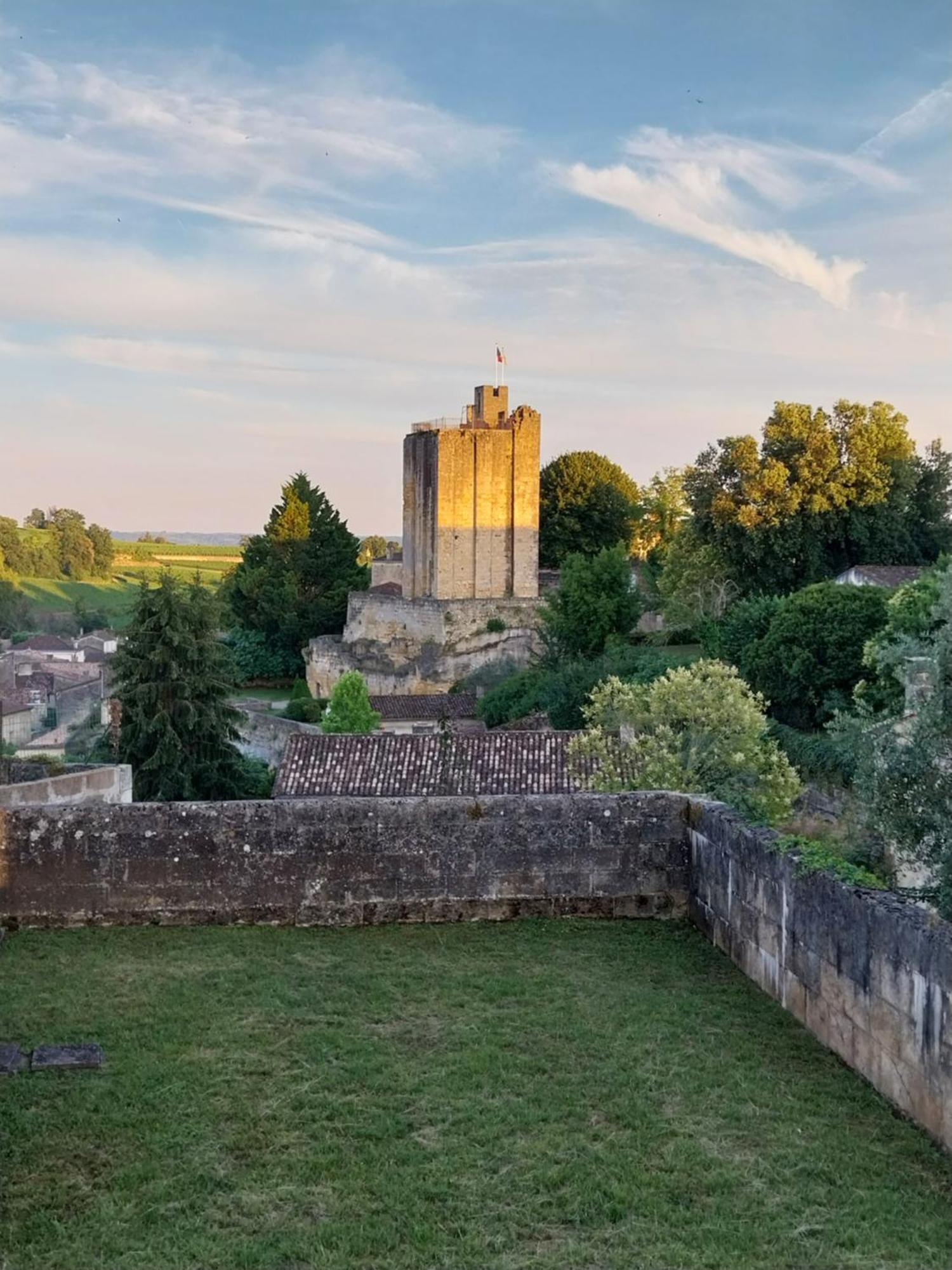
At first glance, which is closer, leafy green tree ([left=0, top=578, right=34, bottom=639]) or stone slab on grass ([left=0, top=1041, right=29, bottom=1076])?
stone slab on grass ([left=0, top=1041, right=29, bottom=1076])

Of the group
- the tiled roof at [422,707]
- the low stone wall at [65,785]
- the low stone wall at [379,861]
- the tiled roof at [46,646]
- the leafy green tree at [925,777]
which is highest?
the leafy green tree at [925,777]

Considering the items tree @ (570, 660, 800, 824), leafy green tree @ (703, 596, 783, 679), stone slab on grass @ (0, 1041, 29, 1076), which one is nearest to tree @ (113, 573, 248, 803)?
tree @ (570, 660, 800, 824)

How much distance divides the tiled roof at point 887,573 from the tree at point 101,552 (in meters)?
105

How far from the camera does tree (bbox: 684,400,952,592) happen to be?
121 feet

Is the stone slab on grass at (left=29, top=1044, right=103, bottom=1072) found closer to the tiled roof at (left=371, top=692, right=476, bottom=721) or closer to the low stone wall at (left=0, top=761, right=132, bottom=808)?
the low stone wall at (left=0, top=761, right=132, bottom=808)

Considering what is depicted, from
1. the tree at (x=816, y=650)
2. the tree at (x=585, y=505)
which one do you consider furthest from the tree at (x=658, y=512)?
the tree at (x=816, y=650)

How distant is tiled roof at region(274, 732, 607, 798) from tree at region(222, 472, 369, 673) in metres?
37.2

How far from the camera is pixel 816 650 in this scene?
29.1 metres

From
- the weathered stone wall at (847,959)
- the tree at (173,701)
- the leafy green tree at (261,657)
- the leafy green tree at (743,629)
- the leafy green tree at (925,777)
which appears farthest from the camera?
the leafy green tree at (261,657)

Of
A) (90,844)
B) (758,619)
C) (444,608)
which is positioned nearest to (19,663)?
(444,608)

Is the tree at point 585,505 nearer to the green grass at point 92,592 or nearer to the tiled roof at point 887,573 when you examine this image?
the tiled roof at point 887,573

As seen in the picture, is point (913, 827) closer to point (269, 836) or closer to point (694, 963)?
point (694, 963)

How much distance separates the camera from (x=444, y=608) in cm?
5334

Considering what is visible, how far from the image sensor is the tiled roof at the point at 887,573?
34.8 metres
